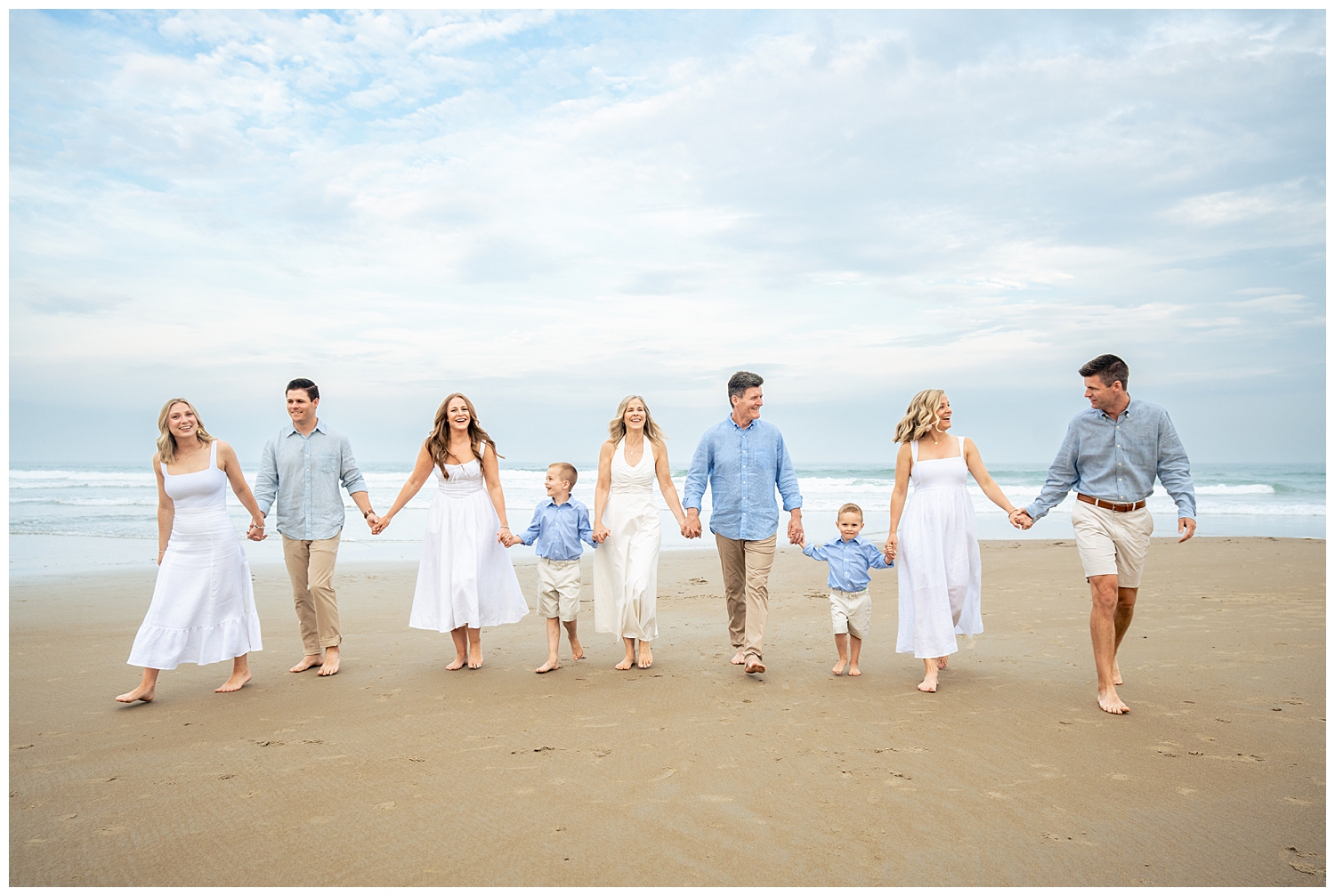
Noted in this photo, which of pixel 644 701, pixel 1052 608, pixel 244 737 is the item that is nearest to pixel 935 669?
pixel 644 701

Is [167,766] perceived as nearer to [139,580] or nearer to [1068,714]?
[1068,714]

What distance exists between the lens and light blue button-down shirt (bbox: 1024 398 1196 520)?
16.9 feet

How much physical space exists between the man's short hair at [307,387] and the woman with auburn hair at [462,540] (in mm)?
973

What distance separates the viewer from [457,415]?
6367 millimetres

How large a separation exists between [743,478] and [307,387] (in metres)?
3.51

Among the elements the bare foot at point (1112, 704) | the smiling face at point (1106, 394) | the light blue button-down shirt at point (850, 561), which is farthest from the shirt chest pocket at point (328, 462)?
the bare foot at point (1112, 704)

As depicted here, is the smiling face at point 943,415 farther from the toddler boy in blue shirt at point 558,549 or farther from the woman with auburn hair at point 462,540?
the woman with auburn hair at point 462,540

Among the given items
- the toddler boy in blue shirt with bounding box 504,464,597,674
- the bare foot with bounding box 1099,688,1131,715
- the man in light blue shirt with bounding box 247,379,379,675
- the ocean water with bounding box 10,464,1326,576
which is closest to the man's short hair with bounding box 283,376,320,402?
the man in light blue shirt with bounding box 247,379,379,675

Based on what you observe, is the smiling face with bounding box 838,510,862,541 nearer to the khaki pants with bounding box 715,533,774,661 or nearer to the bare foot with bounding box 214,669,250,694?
the khaki pants with bounding box 715,533,774,661

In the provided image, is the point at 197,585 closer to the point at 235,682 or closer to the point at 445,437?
the point at 235,682

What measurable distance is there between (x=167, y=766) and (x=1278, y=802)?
5341mm

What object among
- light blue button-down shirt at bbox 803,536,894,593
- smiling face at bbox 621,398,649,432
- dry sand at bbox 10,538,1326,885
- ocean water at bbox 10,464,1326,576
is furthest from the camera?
ocean water at bbox 10,464,1326,576

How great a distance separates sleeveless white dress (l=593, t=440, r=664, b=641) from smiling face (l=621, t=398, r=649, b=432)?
0.14 metres

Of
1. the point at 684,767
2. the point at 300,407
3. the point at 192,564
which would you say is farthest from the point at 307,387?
the point at 684,767
